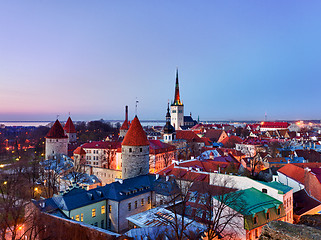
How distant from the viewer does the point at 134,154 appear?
26297 millimetres

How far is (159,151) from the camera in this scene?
41625mm

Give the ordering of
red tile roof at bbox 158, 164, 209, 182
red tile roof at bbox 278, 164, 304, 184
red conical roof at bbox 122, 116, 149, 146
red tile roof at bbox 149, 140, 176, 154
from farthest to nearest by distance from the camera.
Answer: red tile roof at bbox 149, 140, 176, 154, red conical roof at bbox 122, 116, 149, 146, red tile roof at bbox 278, 164, 304, 184, red tile roof at bbox 158, 164, 209, 182

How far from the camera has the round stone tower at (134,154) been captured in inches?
1035

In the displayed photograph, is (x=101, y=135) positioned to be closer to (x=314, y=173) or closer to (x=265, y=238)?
(x=314, y=173)

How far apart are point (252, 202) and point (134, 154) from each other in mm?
13326

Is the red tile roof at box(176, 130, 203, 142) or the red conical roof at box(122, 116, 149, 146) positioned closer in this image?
the red conical roof at box(122, 116, 149, 146)

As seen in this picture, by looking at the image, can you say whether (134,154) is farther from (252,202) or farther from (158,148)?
(158,148)

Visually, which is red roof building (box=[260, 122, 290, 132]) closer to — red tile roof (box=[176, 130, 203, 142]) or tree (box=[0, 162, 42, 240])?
red tile roof (box=[176, 130, 203, 142])

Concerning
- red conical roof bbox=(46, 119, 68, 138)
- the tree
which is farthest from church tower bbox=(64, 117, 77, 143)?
the tree

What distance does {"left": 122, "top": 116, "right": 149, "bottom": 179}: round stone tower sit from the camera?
26297 mm

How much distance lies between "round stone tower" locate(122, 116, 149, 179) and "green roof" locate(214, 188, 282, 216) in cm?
1154

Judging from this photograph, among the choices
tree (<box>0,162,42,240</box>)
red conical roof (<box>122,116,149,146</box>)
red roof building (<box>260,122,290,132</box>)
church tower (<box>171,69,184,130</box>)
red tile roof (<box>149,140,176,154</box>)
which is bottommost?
tree (<box>0,162,42,240</box>)

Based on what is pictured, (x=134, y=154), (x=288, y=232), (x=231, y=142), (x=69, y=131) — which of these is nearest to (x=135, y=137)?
(x=134, y=154)

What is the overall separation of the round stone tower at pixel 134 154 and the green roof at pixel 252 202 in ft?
37.8
